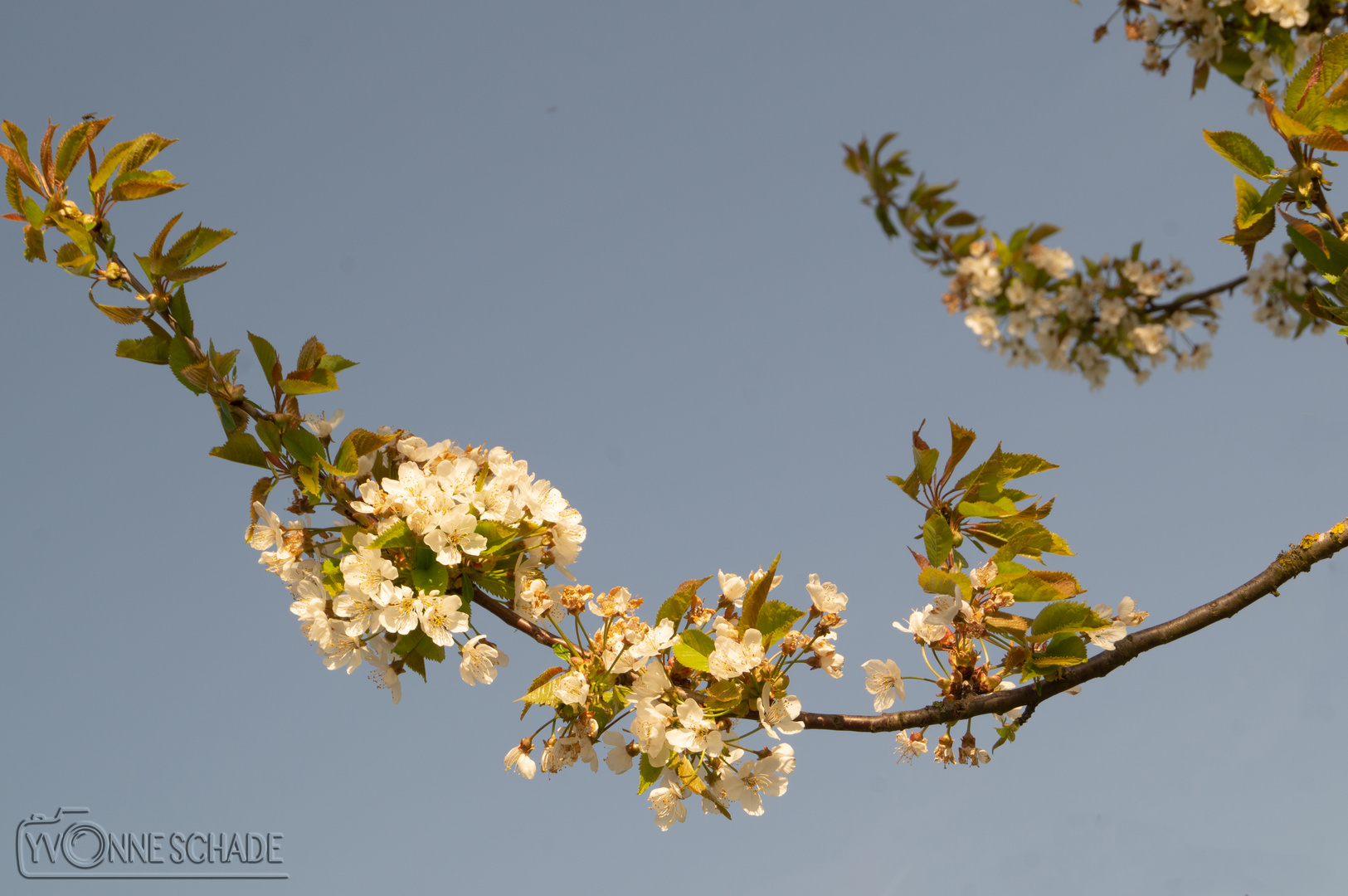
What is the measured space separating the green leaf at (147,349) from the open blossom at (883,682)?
5.57 feet

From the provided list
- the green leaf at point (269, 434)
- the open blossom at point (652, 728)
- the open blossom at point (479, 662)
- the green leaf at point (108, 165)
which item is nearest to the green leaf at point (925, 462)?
the open blossom at point (652, 728)

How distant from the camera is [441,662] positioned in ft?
6.16

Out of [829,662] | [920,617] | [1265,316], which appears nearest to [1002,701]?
[920,617]

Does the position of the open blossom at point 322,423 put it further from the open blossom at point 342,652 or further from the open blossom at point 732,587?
the open blossom at point 732,587

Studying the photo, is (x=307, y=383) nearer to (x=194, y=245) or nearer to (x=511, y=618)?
(x=194, y=245)

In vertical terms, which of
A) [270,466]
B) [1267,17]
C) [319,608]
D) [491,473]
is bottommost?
[319,608]

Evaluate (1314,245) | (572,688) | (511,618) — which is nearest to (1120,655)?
(1314,245)

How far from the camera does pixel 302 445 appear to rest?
1.88 m

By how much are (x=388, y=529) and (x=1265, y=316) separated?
14.5 ft

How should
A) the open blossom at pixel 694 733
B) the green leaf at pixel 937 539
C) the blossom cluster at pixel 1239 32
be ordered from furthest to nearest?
the blossom cluster at pixel 1239 32 < the green leaf at pixel 937 539 < the open blossom at pixel 694 733

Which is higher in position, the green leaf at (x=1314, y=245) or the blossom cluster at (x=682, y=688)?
the green leaf at (x=1314, y=245)

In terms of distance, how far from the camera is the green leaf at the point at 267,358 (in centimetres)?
187

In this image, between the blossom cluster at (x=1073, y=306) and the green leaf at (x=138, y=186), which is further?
the blossom cluster at (x=1073, y=306)

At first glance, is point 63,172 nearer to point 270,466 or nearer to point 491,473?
point 270,466
